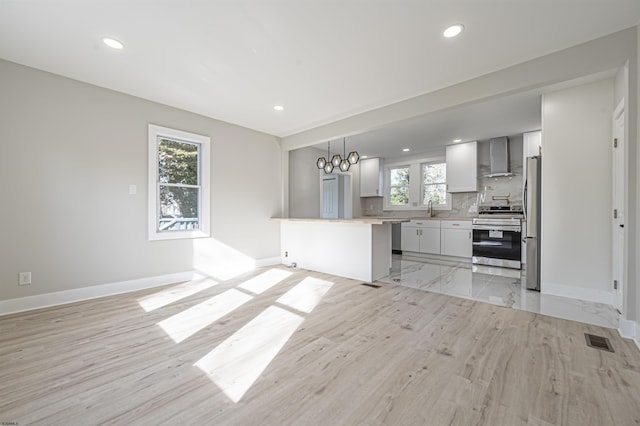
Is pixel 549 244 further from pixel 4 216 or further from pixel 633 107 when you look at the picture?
pixel 4 216

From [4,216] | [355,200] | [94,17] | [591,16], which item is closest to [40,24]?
[94,17]

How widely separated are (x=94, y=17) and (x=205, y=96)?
1.48 metres

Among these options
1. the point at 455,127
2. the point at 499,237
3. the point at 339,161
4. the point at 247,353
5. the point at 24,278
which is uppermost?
the point at 455,127

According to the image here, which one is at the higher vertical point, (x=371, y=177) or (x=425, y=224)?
(x=371, y=177)

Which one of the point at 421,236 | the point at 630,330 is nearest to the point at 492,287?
the point at 630,330

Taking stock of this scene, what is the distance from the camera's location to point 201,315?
110 inches

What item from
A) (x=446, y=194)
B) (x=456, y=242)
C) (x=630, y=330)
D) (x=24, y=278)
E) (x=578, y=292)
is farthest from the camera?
(x=446, y=194)

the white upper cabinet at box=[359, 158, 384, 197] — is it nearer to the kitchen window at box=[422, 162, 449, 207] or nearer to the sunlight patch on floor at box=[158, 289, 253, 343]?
the kitchen window at box=[422, 162, 449, 207]

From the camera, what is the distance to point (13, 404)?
59.4 inches

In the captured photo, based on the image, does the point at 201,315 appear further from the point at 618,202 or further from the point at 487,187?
the point at 487,187

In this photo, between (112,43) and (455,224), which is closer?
(112,43)

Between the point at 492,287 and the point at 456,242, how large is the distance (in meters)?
1.97

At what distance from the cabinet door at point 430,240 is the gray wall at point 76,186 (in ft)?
14.6

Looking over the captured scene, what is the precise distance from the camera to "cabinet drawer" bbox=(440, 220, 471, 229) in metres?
5.56
